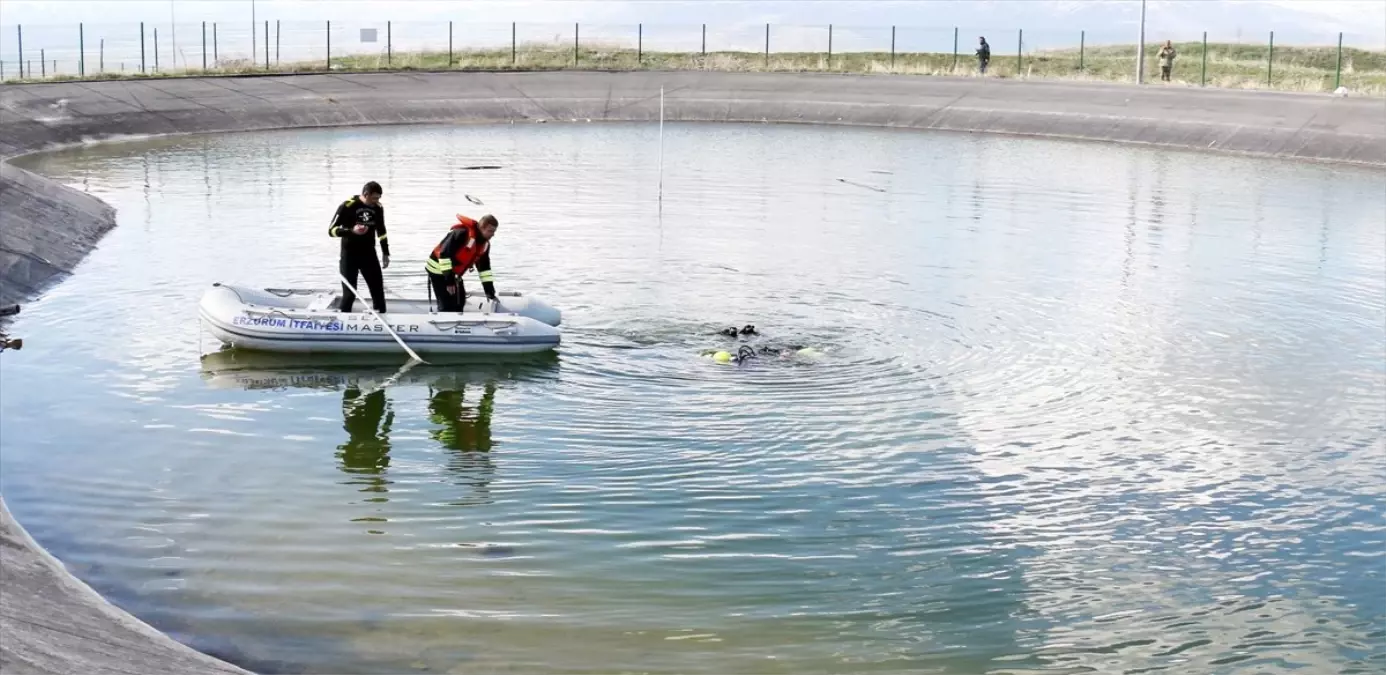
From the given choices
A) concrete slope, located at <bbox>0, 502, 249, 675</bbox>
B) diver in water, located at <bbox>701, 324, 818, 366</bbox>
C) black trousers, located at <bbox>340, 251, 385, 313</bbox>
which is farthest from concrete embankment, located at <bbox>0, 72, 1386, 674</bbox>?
concrete slope, located at <bbox>0, 502, 249, 675</bbox>

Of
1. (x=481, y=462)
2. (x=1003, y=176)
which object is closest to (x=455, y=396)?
(x=481, y=462)

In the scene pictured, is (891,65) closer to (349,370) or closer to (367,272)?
(367,272)

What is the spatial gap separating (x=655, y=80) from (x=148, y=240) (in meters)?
35.5

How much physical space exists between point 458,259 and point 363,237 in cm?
121

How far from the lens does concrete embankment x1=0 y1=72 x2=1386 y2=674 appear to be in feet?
156

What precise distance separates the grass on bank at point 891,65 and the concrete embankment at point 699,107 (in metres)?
3.34

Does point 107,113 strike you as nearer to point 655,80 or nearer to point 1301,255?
point 655,80

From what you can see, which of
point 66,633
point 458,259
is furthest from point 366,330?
point 66,633

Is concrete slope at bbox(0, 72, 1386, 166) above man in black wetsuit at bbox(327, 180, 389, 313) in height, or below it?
above

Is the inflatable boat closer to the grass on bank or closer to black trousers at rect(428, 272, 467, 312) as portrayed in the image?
black trousers at rect(428, 272, 467, 312)

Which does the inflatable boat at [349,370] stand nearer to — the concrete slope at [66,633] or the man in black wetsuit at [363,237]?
the man in black wetsuit at [363,237]

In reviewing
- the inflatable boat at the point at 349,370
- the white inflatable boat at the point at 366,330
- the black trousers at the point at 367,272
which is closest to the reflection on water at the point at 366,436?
the inflatable boat at the point at 349,370

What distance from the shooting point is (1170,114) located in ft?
170

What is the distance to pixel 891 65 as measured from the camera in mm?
72438
